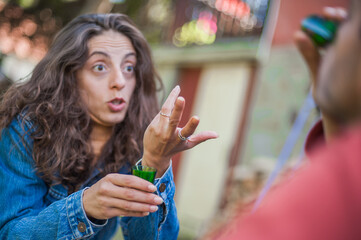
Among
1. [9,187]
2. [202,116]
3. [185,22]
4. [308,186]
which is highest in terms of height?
[185,22]

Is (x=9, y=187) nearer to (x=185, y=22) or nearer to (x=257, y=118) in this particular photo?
(x=257, y=118)

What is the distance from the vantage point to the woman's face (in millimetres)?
1522

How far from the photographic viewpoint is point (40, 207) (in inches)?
56.4

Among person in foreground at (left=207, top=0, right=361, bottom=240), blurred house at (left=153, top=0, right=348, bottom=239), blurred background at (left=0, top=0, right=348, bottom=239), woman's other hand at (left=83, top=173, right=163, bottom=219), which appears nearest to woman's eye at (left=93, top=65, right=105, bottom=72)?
woman's other hand at (left=83, top=173, right=163, bottom=219)

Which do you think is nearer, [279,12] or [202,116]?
[279,12]

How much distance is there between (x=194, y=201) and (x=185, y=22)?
4.21 m

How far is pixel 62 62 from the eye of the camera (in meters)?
1.60

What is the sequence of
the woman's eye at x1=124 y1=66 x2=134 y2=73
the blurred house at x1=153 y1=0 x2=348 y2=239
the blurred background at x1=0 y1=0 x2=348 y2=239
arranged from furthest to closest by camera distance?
the blurred house at x1=153 y1=0 x2=348 y2=239 → the blurred background at x1=0 y1=0 x2=348 y2=239 → the woman's eye at x1=124 y1=66 x2=134 y2=73

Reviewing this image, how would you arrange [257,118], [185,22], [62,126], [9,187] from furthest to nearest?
[185,22], [257,118], [62,126], [9,187]

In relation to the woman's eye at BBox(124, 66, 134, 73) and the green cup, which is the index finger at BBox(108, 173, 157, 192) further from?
the woman's eye at BBox(124, 66, 134, 73)

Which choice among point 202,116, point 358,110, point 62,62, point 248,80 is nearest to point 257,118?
point 248,80

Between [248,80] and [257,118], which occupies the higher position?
[248,80]

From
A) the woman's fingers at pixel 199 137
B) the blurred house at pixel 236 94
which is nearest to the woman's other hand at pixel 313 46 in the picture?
the woman's fingers at pixel 199 137

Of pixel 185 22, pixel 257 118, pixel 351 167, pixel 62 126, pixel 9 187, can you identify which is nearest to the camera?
pixel 351 167
